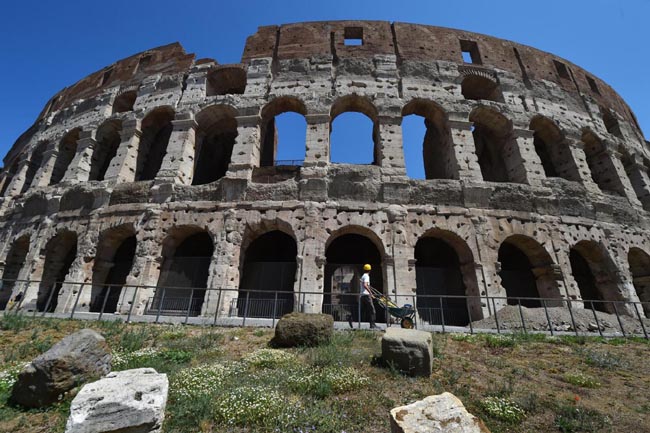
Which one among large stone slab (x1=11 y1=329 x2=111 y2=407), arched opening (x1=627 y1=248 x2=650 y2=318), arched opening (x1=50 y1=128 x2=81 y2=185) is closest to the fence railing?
arched opening (x1=627 y1=248 x2=650 y2=318)

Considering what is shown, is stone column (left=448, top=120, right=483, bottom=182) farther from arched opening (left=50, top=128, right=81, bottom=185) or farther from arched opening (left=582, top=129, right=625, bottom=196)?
arched opening (left=50, top=128, right=81, bottom=185)

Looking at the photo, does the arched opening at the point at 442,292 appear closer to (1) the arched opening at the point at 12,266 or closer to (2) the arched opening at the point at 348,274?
(2) the arched opening at the point at 348,274

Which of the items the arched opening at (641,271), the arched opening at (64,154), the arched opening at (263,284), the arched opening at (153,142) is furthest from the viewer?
the arched opening at (64,154)

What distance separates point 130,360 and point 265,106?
35.5 feet

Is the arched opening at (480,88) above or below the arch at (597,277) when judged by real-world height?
above

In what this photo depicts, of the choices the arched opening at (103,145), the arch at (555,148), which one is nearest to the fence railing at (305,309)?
the arch at (555,148)

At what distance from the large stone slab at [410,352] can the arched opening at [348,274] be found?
184 inches

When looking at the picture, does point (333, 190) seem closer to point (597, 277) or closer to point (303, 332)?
point (303, 332)

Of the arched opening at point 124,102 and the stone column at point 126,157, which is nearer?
the stone column at point 126,157

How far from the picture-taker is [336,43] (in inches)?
594

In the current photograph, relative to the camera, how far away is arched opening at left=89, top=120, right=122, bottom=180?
1509 centimetres

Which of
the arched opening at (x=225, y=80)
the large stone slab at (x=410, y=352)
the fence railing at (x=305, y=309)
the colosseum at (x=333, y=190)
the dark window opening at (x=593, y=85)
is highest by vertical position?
the dark window opening at (x=593, y=85)

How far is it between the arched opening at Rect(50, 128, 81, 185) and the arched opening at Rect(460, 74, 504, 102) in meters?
19.2

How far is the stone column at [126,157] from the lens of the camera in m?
13.1
